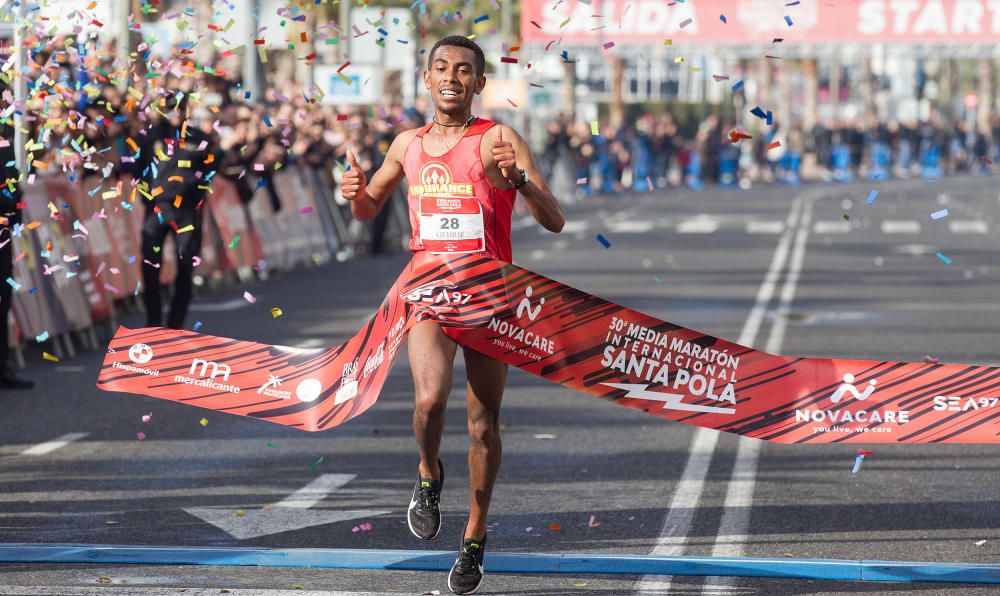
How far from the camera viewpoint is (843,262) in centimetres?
2484

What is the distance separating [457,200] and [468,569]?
1.27 metres

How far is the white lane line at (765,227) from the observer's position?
105 feet

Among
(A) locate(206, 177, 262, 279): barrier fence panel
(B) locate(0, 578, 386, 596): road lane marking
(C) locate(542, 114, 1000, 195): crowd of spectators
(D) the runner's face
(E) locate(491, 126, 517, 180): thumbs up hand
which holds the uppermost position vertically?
(D) the runner's face

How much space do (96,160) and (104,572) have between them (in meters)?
10.0

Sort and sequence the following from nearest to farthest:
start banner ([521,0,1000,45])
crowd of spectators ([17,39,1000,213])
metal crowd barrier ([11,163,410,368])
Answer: crowd of spectators ([17,39,1000,213]), metal crowd barrier ([11,163,410,368]), start banner ([521,0,1000,45])

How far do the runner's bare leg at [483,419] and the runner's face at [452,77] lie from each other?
868 mm

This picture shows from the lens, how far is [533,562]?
23.4 feet

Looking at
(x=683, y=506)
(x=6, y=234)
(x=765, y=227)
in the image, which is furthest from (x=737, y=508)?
(x=765, y=227)

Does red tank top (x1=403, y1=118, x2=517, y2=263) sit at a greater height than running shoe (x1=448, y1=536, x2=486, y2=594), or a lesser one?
greater

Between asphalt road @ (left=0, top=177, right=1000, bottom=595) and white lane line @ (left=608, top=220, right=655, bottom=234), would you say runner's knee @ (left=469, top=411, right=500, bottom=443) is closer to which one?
asphalt road @ (left=0, top=177, right=1000, bottom=595)

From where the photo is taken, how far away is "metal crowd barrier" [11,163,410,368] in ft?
46.4

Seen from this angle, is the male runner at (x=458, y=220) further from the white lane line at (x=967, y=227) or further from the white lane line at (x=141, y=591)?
the white lane line at (x=967, y=227)

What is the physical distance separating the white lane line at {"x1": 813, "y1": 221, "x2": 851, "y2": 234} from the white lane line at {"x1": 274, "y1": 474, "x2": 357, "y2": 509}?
77.5 ft

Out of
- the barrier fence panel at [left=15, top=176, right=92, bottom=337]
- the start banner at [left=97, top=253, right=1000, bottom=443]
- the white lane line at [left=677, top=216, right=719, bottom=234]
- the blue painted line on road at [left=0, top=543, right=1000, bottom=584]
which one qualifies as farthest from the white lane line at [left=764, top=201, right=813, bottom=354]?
the blue painted line on road at [left=0, top=543, right=1000, bottom=584]
